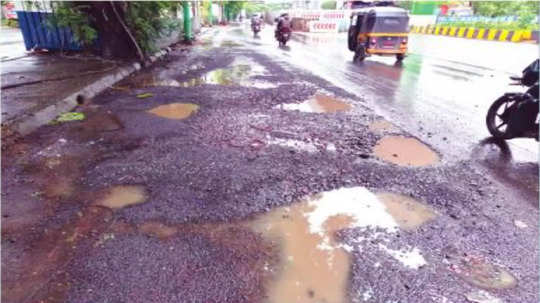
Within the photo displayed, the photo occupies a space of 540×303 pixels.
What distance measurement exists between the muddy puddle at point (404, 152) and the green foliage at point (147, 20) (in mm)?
8541

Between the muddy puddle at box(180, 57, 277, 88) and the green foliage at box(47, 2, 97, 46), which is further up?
the green foliage at box(47, 2, 97, 46)

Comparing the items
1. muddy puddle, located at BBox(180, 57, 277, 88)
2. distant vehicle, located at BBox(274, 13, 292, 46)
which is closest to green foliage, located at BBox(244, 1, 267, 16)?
distant vehicle, located at BBox(274, 13, 292, 46)

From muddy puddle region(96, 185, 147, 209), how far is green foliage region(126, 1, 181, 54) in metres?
8.35

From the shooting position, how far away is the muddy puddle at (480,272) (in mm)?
2070

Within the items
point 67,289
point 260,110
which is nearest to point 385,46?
point 260,110

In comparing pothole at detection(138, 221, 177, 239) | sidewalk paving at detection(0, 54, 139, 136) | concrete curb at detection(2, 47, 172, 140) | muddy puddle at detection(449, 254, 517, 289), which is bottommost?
muddy puddle at detection(449, 254, 517, 289)

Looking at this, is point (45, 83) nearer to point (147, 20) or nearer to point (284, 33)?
point (147, 20)

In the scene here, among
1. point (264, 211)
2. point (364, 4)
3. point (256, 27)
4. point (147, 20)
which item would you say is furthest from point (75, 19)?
point (364, 4)

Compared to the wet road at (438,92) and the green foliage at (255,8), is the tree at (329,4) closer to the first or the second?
the green foliage at (255,8)

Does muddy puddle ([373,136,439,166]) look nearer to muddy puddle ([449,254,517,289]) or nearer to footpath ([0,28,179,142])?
muddy puddle ([449,254,517,289])

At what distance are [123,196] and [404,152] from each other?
10.7 feet

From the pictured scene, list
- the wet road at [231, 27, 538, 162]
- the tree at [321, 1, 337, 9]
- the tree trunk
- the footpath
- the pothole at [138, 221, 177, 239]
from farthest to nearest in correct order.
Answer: the tree at [321, 1, 337, 9], the tree trunk, the wet road at [231, 27, 538, 162], the footpath, the pothole at [138, 221, 177, 239]

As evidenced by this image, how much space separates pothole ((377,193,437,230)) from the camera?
106 inches

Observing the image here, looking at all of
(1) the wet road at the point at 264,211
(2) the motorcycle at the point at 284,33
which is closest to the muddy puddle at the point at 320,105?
(1) the wet road at the point at 264,211
